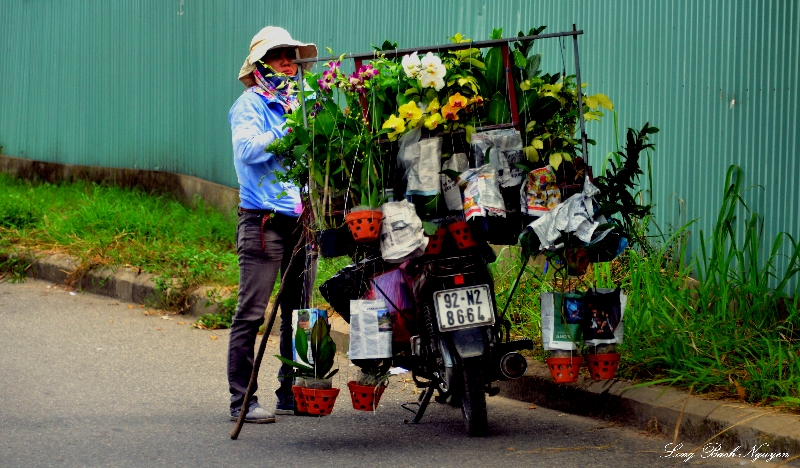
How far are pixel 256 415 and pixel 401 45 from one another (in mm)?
4597

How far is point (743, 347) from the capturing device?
5.29m

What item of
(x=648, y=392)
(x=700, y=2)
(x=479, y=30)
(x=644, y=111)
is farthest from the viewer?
(x=479, y=30)

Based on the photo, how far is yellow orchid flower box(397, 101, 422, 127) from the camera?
469cm

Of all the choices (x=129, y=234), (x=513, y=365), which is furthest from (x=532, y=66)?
(x=129, y=234)

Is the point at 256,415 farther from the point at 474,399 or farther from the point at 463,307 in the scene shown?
the point at 463,307

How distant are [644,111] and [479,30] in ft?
6.27

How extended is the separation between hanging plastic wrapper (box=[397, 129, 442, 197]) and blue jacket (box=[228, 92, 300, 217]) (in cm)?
82

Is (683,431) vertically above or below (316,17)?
below

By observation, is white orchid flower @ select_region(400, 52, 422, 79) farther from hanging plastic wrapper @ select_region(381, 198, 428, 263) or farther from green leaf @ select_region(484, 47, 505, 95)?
hanging plastic wrapper @ select_region(381, 198, 428, 263)

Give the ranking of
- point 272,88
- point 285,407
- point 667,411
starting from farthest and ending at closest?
point 285,407, point 272,88, point 667,411

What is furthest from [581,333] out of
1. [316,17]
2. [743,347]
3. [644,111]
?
[316,17]

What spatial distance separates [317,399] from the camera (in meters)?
4.82

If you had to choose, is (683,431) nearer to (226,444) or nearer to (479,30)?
(226,444)

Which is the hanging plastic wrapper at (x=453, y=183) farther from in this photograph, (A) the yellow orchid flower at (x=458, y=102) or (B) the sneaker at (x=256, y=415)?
(B) the sneaker at (x=256, y=415)
